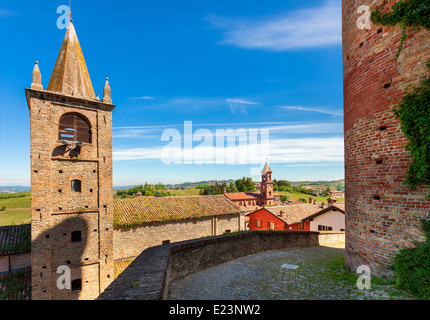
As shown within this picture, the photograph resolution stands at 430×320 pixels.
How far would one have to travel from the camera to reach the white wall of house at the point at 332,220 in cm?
1995

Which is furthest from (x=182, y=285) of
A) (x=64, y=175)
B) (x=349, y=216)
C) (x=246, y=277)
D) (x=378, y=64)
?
(x=64, y=175)

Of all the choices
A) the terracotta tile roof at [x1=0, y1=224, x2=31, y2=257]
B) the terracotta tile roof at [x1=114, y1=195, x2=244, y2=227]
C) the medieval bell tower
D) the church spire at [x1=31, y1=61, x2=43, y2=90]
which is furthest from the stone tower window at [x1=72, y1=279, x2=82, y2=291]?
the church spire at [x1=31, y1=61, x2=43, y2=90]

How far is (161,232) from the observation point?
17.8 meters

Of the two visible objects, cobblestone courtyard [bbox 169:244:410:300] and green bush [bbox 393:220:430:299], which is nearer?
green bush [bbox 393:220:430:299]

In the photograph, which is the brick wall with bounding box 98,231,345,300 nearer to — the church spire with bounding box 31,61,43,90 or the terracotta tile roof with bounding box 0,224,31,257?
the terracotta tile roof with bounding box 0,224,31,257

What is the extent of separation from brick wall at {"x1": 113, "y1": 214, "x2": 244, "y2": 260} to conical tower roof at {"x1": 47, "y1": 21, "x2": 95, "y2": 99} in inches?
417

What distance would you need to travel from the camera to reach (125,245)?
637 inches

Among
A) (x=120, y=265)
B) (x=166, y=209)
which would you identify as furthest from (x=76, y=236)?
(x=166, y=209)

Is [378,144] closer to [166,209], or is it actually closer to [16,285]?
[166,209]

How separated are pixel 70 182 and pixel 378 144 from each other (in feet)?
53.7

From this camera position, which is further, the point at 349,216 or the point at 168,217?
the point at 168,217

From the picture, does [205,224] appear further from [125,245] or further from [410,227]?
[410,227]

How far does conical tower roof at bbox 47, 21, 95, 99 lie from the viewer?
1426cm
